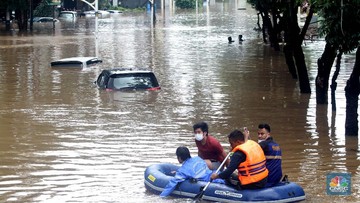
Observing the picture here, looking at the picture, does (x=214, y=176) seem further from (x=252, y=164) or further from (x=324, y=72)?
(x=324, y=72)

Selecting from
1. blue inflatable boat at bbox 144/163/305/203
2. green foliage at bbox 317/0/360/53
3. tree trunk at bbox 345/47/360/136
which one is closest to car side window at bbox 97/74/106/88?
tree trunk at bbox 345/47/360/136

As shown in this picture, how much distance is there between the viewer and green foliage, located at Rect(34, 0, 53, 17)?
9664 centimetres

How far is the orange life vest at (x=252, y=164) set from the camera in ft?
44.5

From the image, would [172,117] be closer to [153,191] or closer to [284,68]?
[153,191]

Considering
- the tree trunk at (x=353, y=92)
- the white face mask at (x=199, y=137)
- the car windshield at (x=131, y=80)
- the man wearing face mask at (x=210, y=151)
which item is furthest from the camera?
the car windshield at (x=131, y=80)

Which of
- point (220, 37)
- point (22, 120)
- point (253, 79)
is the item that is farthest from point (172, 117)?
point (220, 37)

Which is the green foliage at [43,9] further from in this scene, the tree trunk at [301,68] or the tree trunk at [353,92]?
the tree trunk at [353,92]

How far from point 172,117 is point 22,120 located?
13.1 ft

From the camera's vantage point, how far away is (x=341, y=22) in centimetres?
1798

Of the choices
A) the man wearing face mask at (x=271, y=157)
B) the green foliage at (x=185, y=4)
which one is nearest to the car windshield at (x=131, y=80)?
the man wearing face mask at (x=271, y=157)

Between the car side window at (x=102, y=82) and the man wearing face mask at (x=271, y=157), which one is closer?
the man wearing face mask at (x=271, y=157)

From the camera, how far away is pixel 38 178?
650 inches

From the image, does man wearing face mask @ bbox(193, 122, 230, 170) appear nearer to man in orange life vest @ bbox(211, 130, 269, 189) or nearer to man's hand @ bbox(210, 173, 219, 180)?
man's hand @ bbox(210, 173, 219, 180)

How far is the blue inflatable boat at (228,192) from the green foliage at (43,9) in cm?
8250
